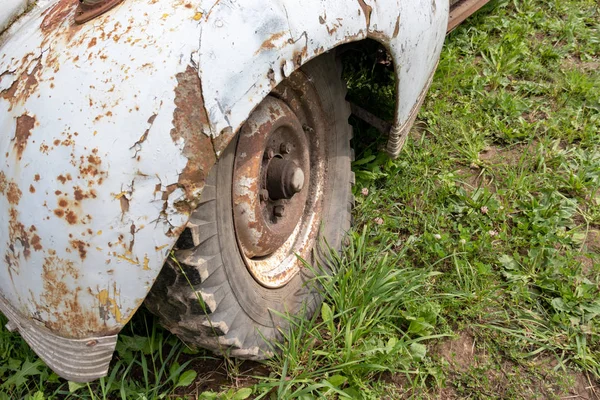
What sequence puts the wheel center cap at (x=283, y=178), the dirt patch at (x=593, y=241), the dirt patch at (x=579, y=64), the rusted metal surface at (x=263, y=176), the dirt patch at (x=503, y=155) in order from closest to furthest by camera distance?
the rusted metal surface at (x=263, y=176) < the wheel center cap at (x=283, y=178) < the dirt patch at (x=593, y=241) < the dirt patch at (x=503, y=155) < the dirt patch at (x=579, y=64)

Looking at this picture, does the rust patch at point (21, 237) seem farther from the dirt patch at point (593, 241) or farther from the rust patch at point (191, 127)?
the dirt patch at point (593, 241)

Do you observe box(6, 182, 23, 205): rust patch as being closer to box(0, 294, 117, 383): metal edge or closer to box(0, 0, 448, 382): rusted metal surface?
box(0, 0, 448, 382): rusted metal surface

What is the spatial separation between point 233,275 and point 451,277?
912 mm

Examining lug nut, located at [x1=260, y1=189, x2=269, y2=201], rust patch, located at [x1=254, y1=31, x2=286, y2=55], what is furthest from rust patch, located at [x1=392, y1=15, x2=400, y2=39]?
lug nut, located at [x1=260, y1=189, x2=269, y2=201]

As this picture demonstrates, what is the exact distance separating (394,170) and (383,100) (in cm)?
34

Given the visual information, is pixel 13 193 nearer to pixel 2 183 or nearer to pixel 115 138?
A: pixel 2 183

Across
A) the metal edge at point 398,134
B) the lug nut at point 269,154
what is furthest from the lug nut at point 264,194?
the metal edge at point 398,134

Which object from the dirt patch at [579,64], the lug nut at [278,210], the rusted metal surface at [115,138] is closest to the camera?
the rusted metal surface at [115,138]

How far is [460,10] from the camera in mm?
2633

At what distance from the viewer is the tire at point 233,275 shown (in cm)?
129

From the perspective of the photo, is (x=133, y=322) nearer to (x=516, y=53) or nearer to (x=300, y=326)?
(x=300, y=326)

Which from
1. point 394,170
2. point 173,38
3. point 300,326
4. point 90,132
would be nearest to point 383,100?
point 394,170

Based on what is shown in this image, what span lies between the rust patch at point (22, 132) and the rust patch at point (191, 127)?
305 millimetres

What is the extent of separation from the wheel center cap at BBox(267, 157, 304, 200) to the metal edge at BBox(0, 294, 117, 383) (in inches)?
26.4
